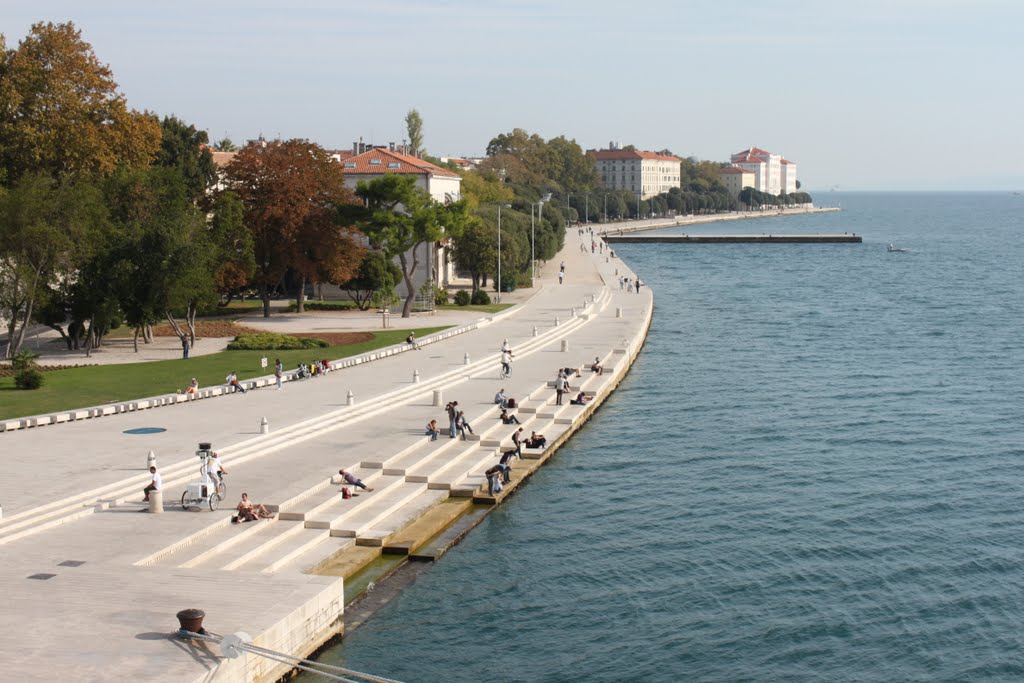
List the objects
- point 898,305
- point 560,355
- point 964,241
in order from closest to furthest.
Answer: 1. point 560,355
2. point 898,305
3. point 964,241

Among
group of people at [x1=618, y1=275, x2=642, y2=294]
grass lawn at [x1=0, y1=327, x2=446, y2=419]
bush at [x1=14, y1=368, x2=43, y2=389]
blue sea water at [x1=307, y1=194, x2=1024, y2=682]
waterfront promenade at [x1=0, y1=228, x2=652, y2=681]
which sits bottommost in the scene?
blue sea water at [x1=307, y1=194, x2=1024, y2=682]

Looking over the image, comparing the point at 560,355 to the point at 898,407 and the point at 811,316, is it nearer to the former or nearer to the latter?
the point at 898,407

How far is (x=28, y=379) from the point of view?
136ft

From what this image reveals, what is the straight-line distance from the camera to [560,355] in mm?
56500

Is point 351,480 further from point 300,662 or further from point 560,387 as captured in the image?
point 560,387

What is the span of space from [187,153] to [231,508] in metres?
59.7

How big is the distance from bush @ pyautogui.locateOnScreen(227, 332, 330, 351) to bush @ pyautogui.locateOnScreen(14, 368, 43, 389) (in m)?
12.0

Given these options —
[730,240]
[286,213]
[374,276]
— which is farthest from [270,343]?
[730,240]

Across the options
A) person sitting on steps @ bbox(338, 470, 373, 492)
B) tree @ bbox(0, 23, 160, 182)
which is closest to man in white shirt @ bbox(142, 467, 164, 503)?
person sitting on steps @ bbox(338, 470, 373, 492)

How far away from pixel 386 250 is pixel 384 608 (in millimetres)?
46214

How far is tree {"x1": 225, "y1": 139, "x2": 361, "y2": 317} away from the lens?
64688 millimetres

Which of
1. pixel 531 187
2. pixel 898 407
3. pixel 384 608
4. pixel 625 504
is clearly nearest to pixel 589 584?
pixel 384 608

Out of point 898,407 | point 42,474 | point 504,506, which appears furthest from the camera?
point 898,407

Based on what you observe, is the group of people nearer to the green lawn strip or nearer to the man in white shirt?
the green lawn strip
